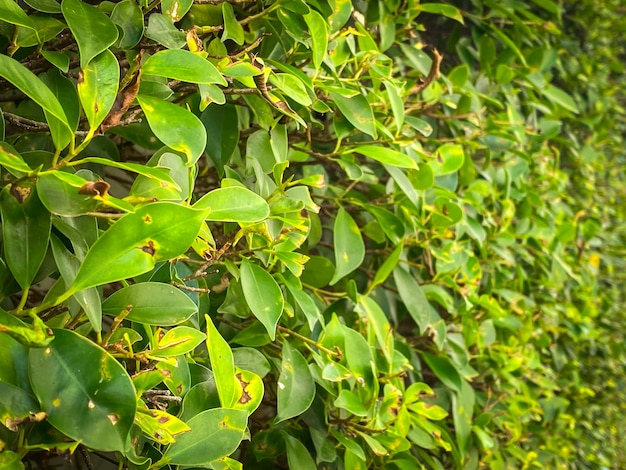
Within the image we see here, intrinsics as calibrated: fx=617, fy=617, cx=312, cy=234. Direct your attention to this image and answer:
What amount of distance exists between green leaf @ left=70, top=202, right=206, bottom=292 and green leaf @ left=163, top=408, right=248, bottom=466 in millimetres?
138

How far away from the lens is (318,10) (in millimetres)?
700

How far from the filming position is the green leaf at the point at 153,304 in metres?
0.46

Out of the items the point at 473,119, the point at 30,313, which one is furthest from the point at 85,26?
the point at 473,119

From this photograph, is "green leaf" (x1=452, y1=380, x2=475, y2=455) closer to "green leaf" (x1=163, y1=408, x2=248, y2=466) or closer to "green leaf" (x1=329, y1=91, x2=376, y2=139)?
"green leaf" (x1=329, y1=91, x2=376, y2=139)

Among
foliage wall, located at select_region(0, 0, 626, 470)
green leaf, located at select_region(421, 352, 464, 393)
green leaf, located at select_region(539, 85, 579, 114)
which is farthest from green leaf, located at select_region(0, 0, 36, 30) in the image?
green leaf, located at select_region(539, 85, 579, 114)

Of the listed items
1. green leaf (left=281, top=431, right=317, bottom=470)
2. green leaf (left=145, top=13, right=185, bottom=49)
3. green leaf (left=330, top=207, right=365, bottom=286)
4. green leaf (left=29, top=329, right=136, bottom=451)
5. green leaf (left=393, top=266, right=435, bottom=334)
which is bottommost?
green leaf (left=281, top=431, right=317, bottom=470)

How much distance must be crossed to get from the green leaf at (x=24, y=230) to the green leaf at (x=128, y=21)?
0.54ft

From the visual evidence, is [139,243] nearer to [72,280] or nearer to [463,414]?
[72,280]

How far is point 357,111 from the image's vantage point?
0.73m

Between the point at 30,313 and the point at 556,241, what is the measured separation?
1.25 m

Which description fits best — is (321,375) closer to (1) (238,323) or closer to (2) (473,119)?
(1) (238,323)

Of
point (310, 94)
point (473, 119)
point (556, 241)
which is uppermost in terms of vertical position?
point (310, 94)

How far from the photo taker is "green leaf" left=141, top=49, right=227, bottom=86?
19.3 inches

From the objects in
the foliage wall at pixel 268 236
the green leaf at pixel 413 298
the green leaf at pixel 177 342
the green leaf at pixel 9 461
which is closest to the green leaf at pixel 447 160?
the foliage wall at pixel 268 236
